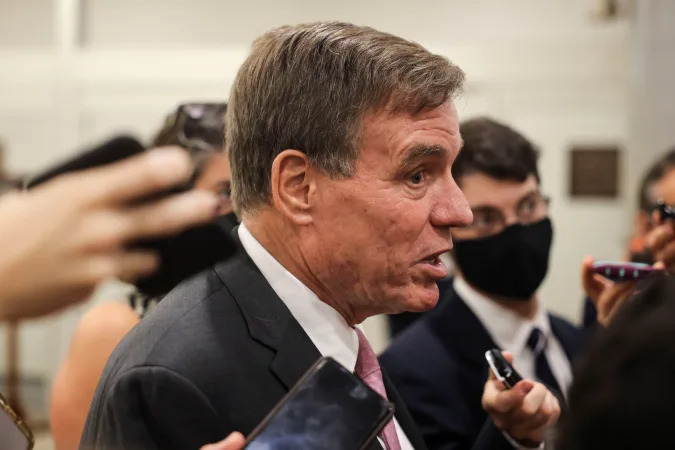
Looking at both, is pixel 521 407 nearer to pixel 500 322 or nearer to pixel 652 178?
pixel 500 322

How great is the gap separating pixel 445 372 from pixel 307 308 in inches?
30.2

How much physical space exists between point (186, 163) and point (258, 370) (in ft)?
1.96

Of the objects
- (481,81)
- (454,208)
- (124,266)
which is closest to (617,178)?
(481,81)

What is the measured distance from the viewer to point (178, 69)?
5555 millimetres

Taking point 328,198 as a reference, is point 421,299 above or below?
below

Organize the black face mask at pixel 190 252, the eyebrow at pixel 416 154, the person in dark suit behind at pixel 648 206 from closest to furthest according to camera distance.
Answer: the black face mask at pixel 190 252, the eyebrow at pixel 416 154, the person in dark suit behind at pixel 648 206

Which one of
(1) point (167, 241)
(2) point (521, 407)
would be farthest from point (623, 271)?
(1) point (167, 241)

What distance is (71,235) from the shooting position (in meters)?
0.58

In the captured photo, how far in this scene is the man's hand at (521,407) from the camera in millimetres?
1542

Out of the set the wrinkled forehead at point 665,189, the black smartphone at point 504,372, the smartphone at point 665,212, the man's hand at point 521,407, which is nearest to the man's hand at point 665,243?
the smartphone at point 665,212

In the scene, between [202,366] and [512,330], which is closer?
[202,366]

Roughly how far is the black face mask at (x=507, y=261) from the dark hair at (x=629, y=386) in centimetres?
143

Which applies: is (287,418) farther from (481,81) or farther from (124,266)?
(481,81)

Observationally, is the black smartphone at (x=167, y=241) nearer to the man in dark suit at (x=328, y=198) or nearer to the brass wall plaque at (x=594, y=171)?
the man in dark suit at (x=328, y=198)
